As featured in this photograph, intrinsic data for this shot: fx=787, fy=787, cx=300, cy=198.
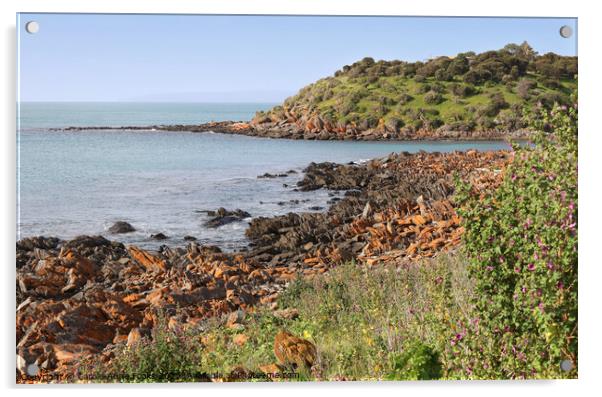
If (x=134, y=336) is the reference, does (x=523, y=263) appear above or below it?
above

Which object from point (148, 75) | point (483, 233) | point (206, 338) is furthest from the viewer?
point (148, 75)

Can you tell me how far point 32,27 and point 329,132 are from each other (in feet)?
→ 9.33

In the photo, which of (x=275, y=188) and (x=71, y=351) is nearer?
(x=71, y=351)

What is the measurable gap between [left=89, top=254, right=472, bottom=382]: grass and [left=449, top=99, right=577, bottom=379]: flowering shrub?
1.01 ft

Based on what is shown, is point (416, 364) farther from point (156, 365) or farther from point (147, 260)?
point (147, 260)

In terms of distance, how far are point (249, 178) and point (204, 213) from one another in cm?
56

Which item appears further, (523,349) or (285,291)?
(285,291)

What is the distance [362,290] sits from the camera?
700 cm

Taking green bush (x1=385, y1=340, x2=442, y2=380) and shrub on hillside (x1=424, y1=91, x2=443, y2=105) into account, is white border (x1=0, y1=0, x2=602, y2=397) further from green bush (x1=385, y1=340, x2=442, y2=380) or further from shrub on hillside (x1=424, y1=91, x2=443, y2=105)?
shrub on hillside (x1=424, y1=91, x2=443, y2=105)

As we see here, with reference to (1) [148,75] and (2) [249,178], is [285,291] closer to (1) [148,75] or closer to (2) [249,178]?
(2) [249,178]

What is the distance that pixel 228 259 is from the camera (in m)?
7.27

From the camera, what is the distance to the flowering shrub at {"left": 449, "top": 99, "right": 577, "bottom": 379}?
236 inches
